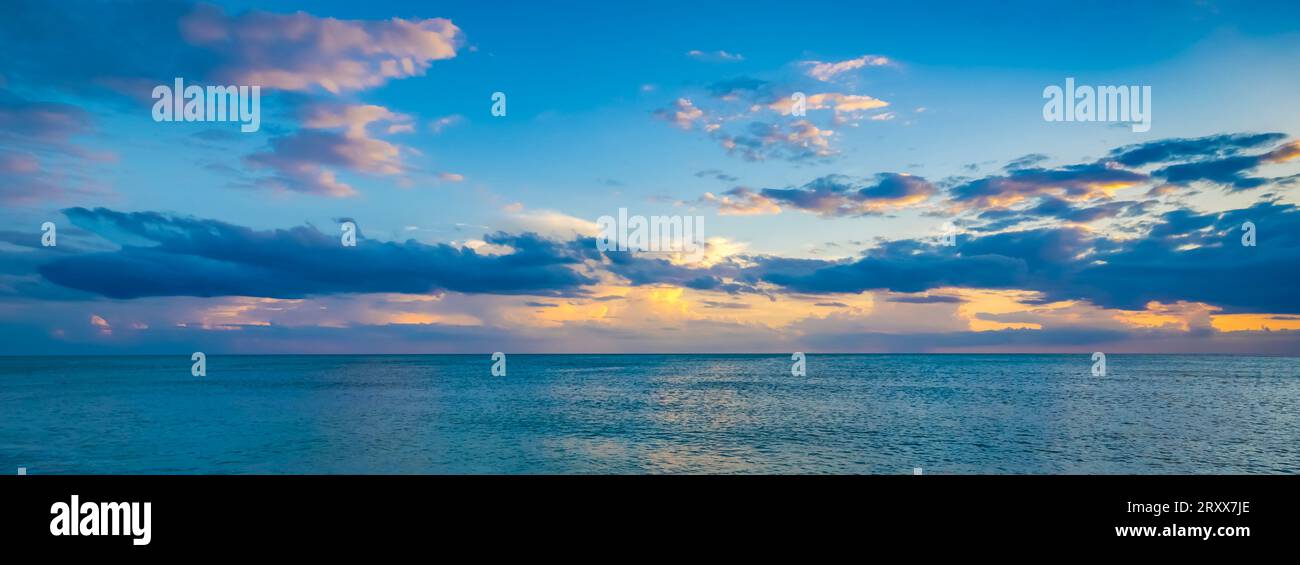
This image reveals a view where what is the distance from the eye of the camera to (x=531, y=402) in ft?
201

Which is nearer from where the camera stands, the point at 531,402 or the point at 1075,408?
the point at 1075,408

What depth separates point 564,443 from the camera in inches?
1436

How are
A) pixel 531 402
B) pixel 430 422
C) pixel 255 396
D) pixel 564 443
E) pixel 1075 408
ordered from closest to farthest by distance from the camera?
pixel 564 443
pixel 430 422
pixel 1075 408
pixel 531 402
pixel 255 396

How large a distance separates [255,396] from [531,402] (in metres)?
31.3
